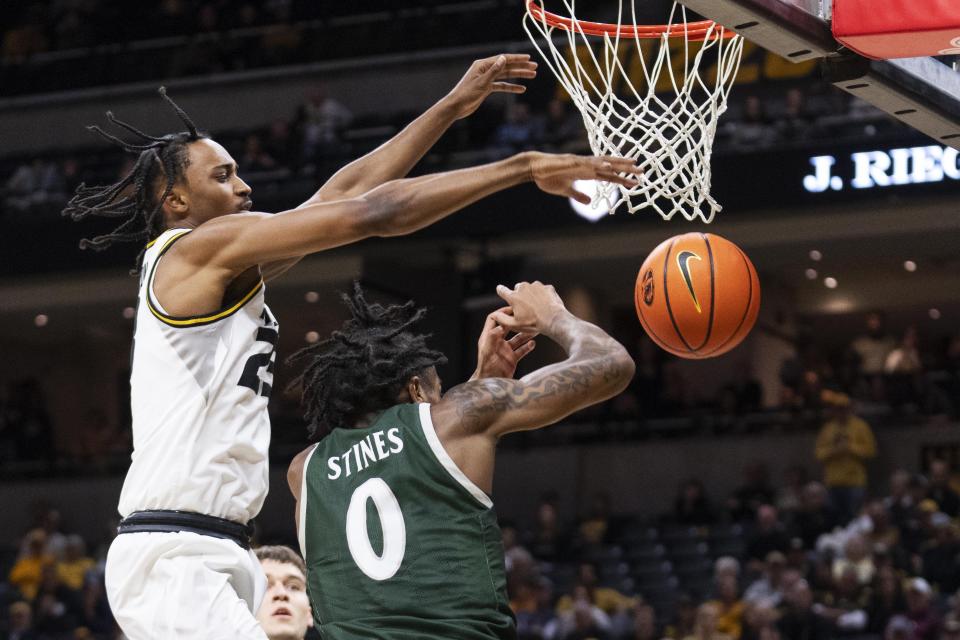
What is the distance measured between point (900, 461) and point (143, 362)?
38.1ft

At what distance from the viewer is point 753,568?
38.4ft

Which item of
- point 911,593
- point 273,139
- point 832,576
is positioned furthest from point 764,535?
point 273,139

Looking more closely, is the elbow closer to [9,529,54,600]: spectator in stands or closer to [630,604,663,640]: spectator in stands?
[630,604,663,640]: spectator in stands

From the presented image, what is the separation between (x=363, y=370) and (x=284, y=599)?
1309 millimetres

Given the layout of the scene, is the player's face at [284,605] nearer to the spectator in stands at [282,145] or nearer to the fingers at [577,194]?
the fingers at [577,194]

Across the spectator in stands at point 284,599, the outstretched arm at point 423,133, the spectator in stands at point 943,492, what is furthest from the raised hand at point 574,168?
the spectator in stands at point 943,492

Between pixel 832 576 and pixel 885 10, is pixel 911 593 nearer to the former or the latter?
pixel 832 576

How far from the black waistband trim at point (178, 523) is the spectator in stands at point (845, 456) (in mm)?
10032

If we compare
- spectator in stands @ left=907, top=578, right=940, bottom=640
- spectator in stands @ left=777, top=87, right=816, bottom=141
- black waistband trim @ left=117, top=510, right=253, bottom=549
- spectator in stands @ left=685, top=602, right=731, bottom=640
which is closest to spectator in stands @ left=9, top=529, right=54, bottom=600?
spectator in stands @ left=685, top=602, right=731, bottom=640

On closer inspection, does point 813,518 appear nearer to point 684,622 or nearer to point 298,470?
point 684,622

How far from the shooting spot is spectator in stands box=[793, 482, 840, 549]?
1213 centimetres

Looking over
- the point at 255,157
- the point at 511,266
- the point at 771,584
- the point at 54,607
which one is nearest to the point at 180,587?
the point at 771,584

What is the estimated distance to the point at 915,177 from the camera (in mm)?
13148

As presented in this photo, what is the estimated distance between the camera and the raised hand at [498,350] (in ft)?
13.2
